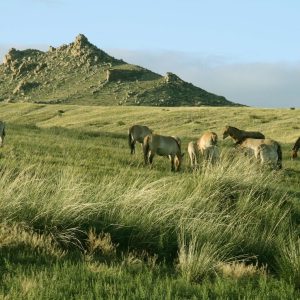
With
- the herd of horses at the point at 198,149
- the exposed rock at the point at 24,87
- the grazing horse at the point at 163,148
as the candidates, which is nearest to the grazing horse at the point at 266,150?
the herd of horses at the point at 198,149

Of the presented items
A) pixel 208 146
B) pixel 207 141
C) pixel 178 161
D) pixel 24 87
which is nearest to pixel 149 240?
pixel 178 161

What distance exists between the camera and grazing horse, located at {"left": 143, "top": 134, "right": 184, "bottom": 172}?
21.8 meters

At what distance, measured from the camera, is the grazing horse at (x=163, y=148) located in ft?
71.6

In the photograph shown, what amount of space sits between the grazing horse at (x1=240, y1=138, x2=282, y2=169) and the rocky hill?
320ft

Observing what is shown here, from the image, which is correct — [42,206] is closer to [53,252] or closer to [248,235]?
[53,252]

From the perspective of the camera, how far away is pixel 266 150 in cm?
2273

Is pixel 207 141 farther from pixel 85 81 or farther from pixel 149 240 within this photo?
pixel 85 81

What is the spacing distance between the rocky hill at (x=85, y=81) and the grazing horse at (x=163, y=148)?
3877 inches

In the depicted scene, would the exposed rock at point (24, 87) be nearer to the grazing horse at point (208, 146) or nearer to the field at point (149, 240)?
the grazing horse at point (208, 146)

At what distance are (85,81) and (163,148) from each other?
414ft

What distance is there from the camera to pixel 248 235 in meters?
10.8

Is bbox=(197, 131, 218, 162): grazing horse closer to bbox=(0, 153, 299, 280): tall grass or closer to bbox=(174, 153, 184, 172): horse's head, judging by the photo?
bbox=(174, 153, 184, 172): horse's head

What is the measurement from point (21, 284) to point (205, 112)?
61950 millimetres

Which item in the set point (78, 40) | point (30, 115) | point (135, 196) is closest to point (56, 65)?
point (78, 40)
